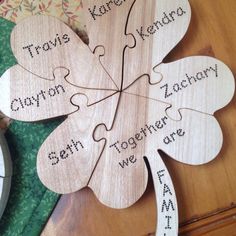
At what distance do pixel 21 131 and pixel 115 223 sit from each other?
0.22 meters

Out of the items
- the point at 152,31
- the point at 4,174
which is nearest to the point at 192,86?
the point at 152,31

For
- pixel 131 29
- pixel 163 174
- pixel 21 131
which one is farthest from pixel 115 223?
pixel 131 29

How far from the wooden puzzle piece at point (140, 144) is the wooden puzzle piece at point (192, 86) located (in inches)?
0.5

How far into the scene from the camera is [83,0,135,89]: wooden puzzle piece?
2.12ft

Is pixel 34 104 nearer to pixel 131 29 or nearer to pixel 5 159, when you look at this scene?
pixel 5 159

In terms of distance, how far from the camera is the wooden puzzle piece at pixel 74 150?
62cm

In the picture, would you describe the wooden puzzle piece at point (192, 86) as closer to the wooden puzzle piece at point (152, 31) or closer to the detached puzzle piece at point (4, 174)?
the wooden puzzle piece at point (152, 31)

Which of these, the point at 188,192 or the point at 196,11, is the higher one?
the point at 196,11

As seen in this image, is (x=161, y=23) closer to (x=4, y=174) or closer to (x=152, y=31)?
(x=152, y=31)

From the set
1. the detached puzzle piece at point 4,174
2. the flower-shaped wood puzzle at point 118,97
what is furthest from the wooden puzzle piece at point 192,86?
the detached puzzle piece at point 4,174

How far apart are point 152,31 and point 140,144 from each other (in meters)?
0.19

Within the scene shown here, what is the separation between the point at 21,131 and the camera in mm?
668

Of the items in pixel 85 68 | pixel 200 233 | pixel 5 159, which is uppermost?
pixel 85 68

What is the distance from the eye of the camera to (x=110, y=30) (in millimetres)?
652
